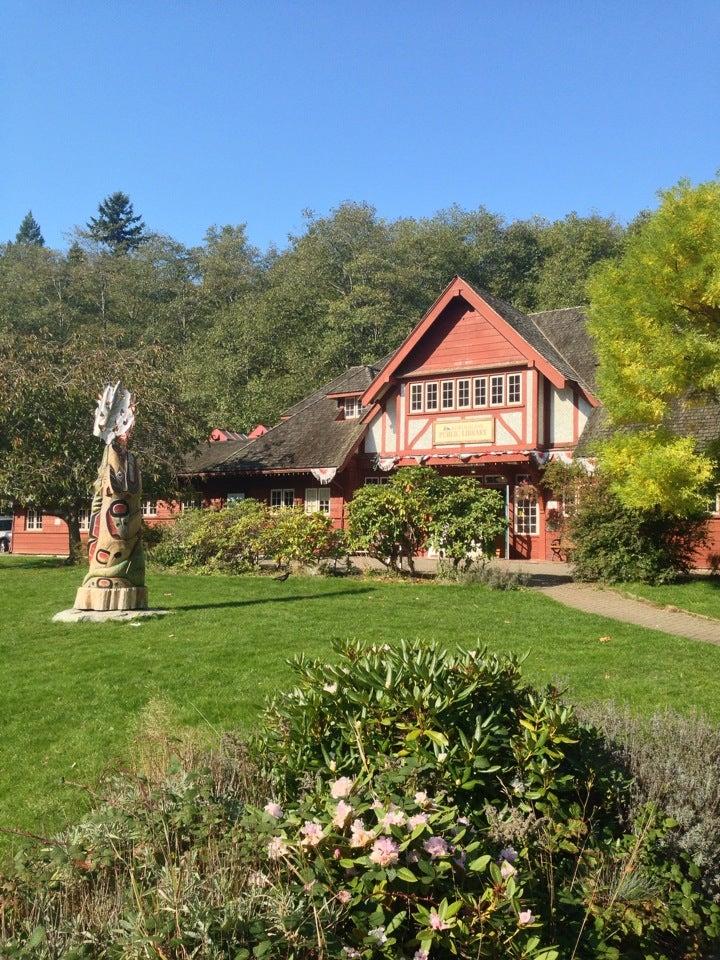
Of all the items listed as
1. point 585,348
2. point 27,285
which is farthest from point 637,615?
point 27,285

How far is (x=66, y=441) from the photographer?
75.7 feet

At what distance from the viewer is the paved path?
11.4m

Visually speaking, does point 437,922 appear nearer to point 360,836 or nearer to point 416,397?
point 360,836

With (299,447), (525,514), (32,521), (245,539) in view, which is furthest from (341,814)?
(32,521)

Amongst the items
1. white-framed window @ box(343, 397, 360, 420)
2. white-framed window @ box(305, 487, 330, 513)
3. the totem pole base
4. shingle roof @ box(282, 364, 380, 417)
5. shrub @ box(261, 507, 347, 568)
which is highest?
shingle roof @ box(282, 364, 380, 417)

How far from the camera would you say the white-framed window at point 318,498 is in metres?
28.2

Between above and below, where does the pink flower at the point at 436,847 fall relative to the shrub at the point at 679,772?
above

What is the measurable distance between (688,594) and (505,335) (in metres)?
11.1

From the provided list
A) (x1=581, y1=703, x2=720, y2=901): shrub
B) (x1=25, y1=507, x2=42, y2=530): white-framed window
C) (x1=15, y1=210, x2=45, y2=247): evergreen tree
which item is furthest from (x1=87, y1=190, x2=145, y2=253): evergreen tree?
(x1=581, y1=703, x2=720, y2=901): shrub

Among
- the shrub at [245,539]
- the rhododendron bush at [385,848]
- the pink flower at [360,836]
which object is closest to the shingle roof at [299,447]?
the shrub at [245,539]

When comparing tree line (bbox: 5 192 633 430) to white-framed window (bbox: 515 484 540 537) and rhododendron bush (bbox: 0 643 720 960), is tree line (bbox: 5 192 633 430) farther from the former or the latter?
rhododendron bush (bbox: 0 643 720 960)

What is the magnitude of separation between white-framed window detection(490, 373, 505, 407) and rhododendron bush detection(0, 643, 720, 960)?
2089 cm

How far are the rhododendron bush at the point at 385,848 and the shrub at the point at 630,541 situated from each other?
13.2 meters

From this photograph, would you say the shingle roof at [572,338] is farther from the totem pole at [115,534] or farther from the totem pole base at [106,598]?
the totem pole base at [106,598]
